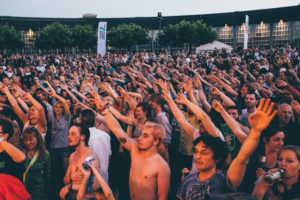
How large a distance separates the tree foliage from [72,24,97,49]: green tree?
790cm

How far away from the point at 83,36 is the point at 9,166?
34.2 meters

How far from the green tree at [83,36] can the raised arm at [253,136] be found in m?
35.2

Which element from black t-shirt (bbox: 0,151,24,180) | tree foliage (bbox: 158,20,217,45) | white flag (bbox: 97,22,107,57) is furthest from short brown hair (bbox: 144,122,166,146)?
tree foliage (bbox: 158,20,217,45)

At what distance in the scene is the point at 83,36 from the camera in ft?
119

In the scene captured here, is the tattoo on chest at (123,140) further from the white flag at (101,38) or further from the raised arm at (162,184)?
the white flag at (101,38)

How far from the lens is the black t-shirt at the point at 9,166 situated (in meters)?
3.49

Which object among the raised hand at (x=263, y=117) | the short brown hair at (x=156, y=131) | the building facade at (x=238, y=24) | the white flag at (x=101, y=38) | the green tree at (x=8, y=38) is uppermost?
the building facade at (x=238, y=24)

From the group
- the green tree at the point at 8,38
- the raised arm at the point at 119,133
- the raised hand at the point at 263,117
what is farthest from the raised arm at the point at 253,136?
the green tree at the point at 8,38

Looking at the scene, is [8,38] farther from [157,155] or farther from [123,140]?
[157,155]

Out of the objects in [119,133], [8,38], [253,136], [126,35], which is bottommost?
[119,133]

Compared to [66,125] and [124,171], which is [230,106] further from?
[66,125]

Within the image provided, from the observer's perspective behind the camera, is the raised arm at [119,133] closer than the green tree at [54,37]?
Yes

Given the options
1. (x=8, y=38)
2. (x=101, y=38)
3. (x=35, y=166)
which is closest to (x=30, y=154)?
(x=35, y=166)

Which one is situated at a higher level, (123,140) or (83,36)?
(83,36)
